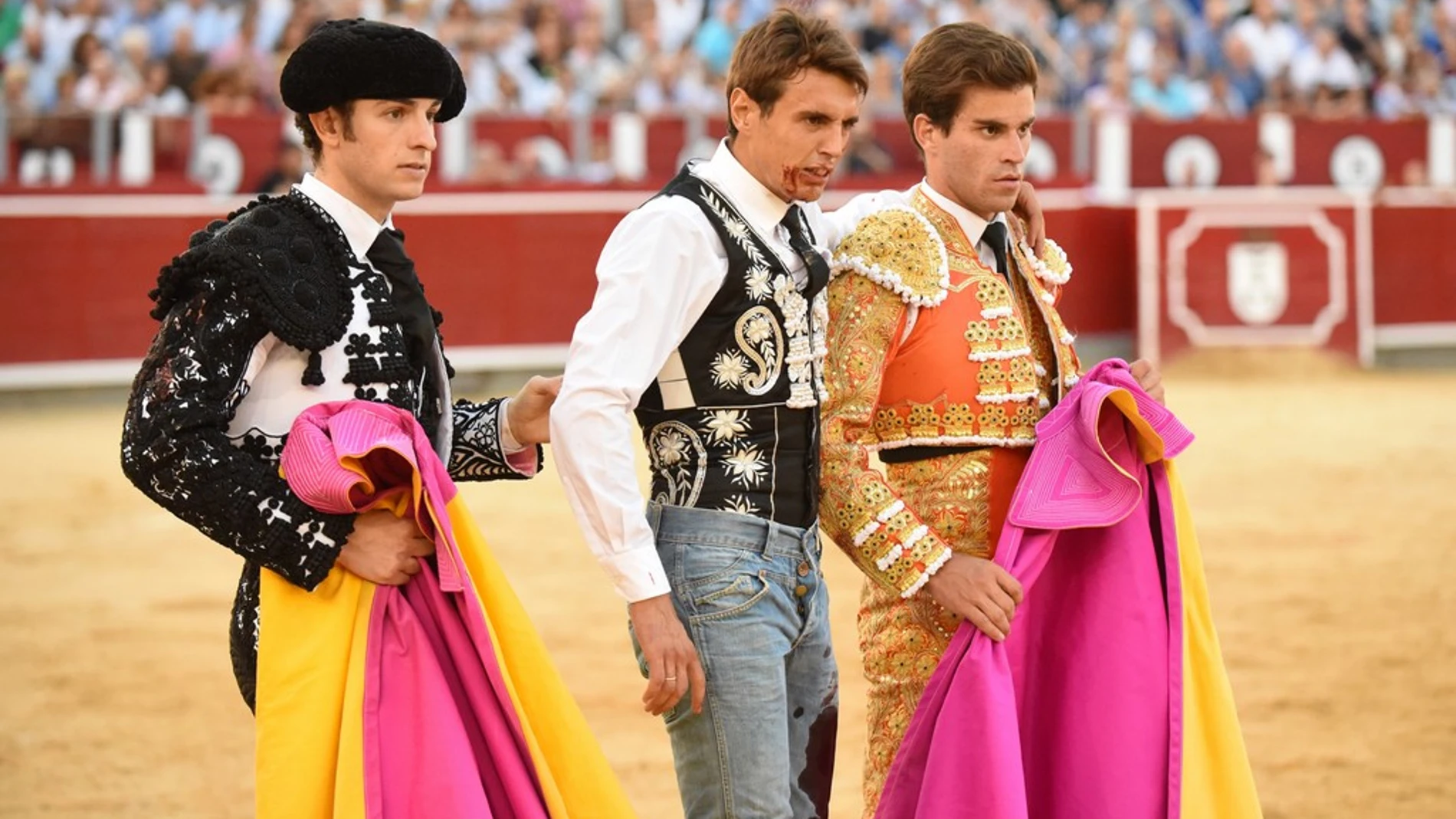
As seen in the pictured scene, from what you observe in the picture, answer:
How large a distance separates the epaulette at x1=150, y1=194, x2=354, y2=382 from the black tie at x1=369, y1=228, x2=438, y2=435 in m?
0.06

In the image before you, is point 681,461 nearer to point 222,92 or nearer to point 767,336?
point 767,336

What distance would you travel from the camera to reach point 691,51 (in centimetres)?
1170

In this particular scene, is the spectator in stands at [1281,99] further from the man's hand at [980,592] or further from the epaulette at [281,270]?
the epaulette at [281,270]

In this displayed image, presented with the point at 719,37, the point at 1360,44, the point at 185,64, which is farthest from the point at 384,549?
the point at 1360,44

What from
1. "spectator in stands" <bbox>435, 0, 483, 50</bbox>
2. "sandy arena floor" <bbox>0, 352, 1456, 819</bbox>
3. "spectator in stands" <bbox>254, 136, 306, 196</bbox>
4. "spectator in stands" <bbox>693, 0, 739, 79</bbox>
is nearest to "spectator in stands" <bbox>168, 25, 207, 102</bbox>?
"spectator in stands" <bbox>254, 136, 306, 196</bbox>

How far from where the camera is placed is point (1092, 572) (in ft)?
7.77

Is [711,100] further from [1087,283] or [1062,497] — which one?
[1062,497]

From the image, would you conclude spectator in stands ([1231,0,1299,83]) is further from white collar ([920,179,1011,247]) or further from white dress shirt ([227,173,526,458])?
white dress shirt ([227,173,526,458])

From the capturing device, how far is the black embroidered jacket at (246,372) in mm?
1930

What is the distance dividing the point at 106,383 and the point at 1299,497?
19.8ft

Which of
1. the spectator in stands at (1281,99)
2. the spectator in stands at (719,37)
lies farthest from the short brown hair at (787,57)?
the spectator in stands at (1281,99)

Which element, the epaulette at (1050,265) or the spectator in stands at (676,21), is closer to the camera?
the epaulette at (1050,265)

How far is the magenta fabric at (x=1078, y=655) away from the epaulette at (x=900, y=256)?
0.74 ft

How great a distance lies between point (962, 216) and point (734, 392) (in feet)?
1.66
